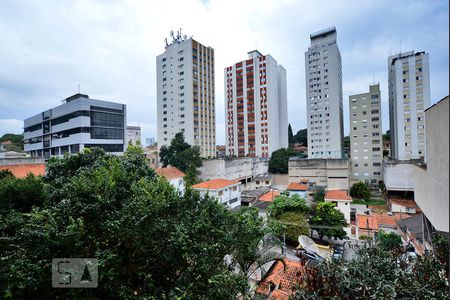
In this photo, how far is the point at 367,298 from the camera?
3381 mm

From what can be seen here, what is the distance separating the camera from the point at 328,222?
14914 mm

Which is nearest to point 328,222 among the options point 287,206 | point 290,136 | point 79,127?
point 287,206

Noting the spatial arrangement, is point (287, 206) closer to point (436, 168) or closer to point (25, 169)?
point (436, 168)

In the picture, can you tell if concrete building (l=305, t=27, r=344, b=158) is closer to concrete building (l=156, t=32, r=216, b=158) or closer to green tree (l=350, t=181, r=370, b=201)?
green tree (l=350, t=181, r=370, b=201)

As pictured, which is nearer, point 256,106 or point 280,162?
point 280,162

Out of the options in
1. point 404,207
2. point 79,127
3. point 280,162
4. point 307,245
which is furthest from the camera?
point 280,162

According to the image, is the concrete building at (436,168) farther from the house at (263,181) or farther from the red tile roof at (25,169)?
the house at (263,181)

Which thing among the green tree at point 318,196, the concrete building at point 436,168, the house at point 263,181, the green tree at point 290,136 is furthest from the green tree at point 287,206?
→ the green tree at point 290,136

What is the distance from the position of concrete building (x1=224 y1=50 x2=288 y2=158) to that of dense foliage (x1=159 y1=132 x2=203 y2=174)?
17.6 meters

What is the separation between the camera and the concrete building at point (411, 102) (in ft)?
90.5

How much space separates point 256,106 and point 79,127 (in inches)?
1109

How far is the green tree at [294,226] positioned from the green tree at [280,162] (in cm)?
1945

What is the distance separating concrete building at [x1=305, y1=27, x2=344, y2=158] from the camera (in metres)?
34.8

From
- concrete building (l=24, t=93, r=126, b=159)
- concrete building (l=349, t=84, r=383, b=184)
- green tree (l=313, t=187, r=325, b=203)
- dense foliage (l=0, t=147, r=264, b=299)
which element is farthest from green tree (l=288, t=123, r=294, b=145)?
dense foliage (l=0, t=147, r=264, b=299)
